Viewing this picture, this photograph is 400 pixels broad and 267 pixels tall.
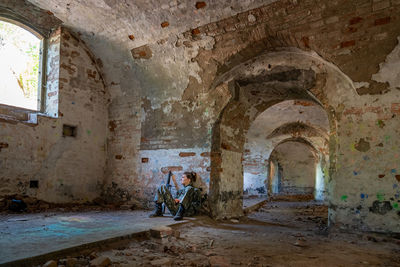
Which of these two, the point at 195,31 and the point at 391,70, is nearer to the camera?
the point at 391,70

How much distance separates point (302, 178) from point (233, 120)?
13.2 m

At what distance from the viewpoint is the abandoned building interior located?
3.54 m

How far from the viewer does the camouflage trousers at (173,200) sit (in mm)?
5133

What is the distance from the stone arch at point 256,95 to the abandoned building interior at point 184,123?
0.03 meters

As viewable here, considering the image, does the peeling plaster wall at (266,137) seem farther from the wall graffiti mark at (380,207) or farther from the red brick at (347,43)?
the wall graffiti mark at (380,207)

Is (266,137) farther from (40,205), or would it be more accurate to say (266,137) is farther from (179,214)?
(40,205)

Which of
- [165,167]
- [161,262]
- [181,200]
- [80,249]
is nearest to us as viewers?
[161,262]

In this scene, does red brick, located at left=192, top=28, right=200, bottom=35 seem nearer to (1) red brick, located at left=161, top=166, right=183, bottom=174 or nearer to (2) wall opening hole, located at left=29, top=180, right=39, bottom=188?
(1) red brick, located at left=161, top=166, right=183, bottom=174

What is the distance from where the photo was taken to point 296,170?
58.5ft

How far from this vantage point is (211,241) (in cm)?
368

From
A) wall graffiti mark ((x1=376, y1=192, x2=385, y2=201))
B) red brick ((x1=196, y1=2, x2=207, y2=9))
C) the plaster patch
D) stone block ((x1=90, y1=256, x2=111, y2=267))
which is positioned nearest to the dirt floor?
stone block ((x1=90, y1=256, x2=111, y2=267))

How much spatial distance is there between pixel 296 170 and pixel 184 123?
44.8 feet

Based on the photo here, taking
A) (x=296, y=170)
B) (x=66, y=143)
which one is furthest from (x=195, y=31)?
(x=296, y=170)

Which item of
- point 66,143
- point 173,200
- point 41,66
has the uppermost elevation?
point 41,66
